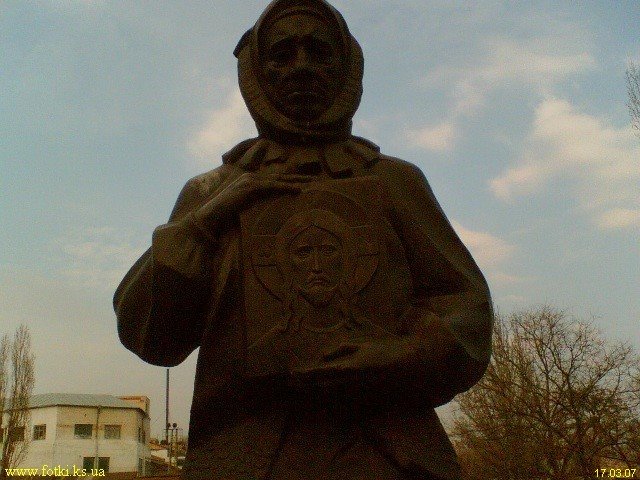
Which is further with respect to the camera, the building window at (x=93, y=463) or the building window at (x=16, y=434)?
the building window at (x=93, y=463)

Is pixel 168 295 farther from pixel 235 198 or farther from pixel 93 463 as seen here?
pixel 93 463

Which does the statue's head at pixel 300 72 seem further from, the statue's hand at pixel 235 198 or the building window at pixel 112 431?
the building window at pixel 112 431

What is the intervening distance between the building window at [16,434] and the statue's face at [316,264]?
33.1 metres

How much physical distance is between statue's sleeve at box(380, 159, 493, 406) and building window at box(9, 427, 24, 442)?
33.1m

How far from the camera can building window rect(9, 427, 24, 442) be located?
31391 millimetres

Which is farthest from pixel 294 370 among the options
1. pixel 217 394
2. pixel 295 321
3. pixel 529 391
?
pixel 529 391

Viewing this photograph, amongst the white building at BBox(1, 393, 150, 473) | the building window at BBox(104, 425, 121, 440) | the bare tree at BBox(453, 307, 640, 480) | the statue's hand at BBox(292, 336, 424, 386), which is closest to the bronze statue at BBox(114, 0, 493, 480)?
the statue's hand at BBox(292, 336, 424, 386)

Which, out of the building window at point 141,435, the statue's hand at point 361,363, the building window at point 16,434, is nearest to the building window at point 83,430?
the building window at point 141,435

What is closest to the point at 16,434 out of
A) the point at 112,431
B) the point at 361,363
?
the point at 112,431

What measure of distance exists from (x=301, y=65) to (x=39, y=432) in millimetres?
47345

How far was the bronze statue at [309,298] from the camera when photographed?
2646 millimetres

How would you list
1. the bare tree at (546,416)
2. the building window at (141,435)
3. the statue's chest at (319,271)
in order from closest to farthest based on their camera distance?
the statue's chest at (319,271)
the bare tree at (546,416)
the building window at (141,435)

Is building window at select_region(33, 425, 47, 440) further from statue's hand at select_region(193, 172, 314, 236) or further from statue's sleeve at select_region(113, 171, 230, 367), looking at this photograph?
statue's hand at select_region(193, 172, 314, 236)

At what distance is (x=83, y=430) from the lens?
147 ft
